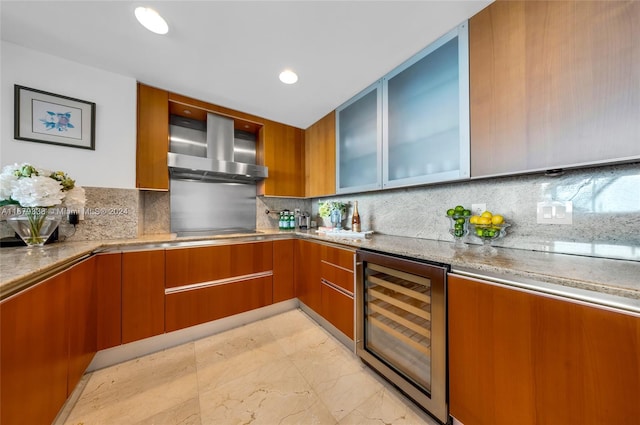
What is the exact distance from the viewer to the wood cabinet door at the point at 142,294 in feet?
4.92

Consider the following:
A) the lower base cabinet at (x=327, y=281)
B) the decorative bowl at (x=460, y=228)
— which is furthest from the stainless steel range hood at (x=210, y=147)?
the decorative bowl at (x=460, y=228)

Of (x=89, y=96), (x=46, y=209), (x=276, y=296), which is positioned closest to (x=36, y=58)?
(x=89, y=96)

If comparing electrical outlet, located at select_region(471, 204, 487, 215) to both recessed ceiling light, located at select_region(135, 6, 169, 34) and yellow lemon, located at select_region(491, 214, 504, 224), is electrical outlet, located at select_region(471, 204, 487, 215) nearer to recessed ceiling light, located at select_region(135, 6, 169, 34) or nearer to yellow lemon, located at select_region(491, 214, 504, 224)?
yellow lemon, located at select_region(491, 214, 504, 224)

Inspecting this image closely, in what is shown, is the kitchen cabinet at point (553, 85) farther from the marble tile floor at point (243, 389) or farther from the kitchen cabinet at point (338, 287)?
the marble tile floor at point (243, 389)

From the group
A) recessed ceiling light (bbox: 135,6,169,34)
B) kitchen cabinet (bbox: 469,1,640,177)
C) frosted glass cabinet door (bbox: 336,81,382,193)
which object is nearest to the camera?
kitchen cabinet (bbox: 469,1,640,177)

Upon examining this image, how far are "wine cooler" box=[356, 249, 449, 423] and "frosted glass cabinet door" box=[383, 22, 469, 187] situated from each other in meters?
0.67

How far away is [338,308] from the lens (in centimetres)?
167

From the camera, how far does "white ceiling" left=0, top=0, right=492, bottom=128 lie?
117 cm

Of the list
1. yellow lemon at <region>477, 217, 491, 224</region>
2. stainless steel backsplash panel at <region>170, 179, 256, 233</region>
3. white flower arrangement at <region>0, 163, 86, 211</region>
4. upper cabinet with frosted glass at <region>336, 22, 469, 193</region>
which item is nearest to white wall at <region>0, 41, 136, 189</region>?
white flower arrangement at <region>0, 163, 86, 211</region>

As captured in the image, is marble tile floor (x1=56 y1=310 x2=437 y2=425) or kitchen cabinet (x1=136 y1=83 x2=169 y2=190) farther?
kitchen cabinet (x1=136 y1=83 x2=169 y2=190)

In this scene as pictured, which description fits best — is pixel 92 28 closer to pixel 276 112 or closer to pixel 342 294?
pixel 276 112

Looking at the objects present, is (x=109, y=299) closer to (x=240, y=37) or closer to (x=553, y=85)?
(x=240, y=37)

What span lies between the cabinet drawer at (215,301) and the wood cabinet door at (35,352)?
25.6 inches

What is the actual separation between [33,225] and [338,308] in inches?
80.7
